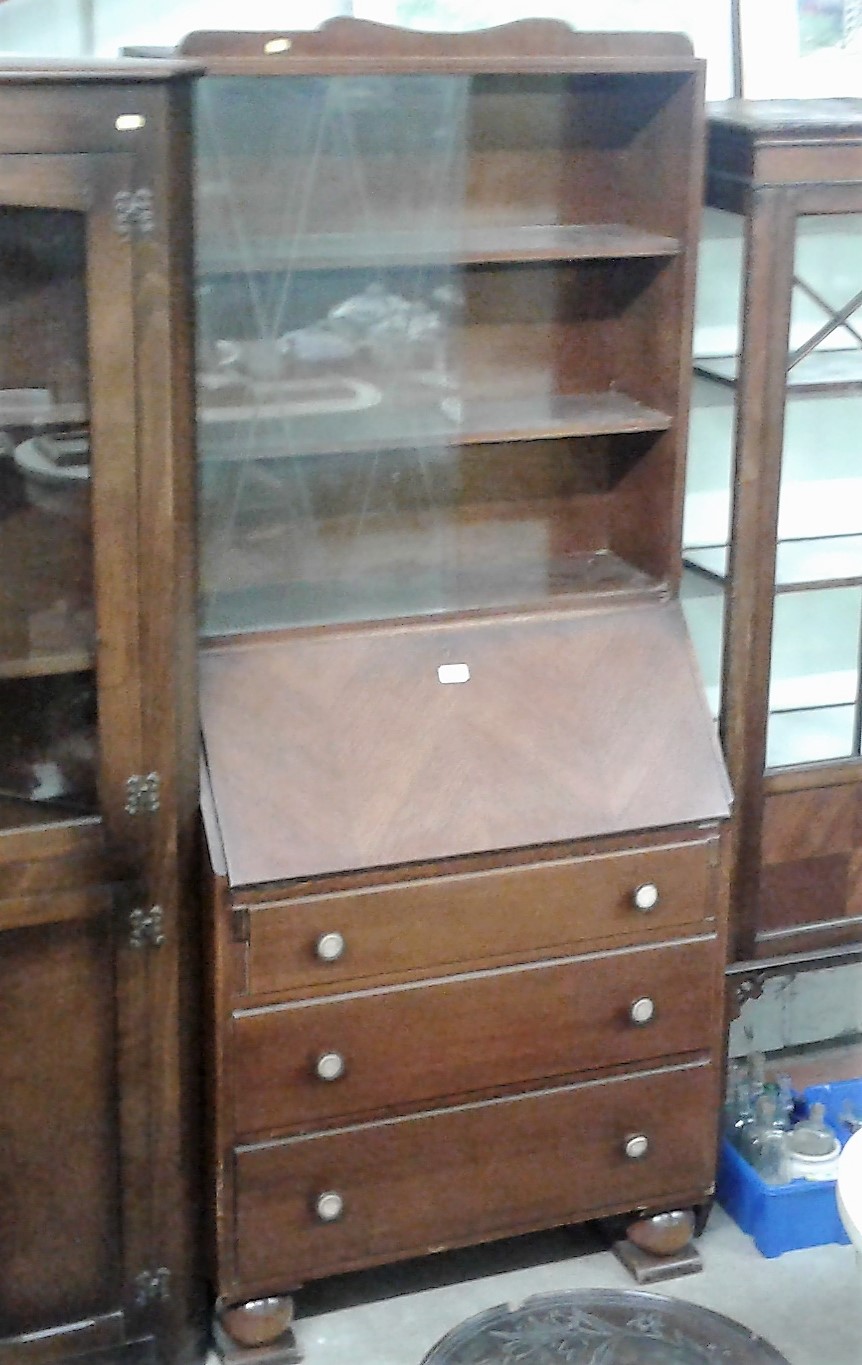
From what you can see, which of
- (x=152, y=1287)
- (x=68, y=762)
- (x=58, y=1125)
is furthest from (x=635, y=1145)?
(x=68, y=762)

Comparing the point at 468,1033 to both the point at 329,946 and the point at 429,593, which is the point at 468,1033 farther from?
the point at 429,593

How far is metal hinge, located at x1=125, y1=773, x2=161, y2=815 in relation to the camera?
6.37ft

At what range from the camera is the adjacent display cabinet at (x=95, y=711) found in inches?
69.2

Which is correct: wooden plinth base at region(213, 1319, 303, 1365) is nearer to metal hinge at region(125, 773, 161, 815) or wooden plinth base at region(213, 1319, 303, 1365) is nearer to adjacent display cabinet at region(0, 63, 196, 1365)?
adjacent display cabinet at region(0, 63, 196, 1365)

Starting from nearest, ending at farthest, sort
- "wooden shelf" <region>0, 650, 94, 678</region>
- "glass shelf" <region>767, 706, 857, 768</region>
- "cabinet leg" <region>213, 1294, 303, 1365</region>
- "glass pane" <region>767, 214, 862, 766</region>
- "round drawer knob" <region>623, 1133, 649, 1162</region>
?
1. "wooden shelf" <region>0, 650, 94, 678</region>
2. "cabinet leg" <region>213, 1294, 303, 1365</region>
3. "round drawer knob" <region>623, 1133, 649, 1162</region>
4. "glass pane" <region>767, 214, 862, 766</region>
5. "glass shelf" <region>767, 706, 857, 768</region>

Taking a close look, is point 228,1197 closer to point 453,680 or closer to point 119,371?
point 453,680

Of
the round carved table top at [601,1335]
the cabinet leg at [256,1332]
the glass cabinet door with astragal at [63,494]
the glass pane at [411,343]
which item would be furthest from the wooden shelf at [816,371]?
the cabinet leg at [256,1332]

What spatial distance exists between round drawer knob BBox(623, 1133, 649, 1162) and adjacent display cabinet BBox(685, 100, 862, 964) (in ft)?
1.12

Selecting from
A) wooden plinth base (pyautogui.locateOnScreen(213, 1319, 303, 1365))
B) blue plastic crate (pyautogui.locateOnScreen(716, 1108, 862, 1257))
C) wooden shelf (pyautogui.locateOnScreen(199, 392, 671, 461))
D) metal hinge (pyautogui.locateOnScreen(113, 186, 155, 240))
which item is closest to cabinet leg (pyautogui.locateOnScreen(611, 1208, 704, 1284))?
blue plastic crate (pyautogui.locateOnScreen(716, 1108, 862, 1257))

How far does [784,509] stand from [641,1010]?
0.83 metres

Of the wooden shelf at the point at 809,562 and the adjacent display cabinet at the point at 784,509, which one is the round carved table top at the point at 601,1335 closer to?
the adjacent display cabinet at the point at 784,509

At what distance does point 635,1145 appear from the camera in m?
2.26

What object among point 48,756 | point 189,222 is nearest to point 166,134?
point 189,222

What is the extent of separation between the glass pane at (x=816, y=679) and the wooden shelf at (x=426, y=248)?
60 cm
